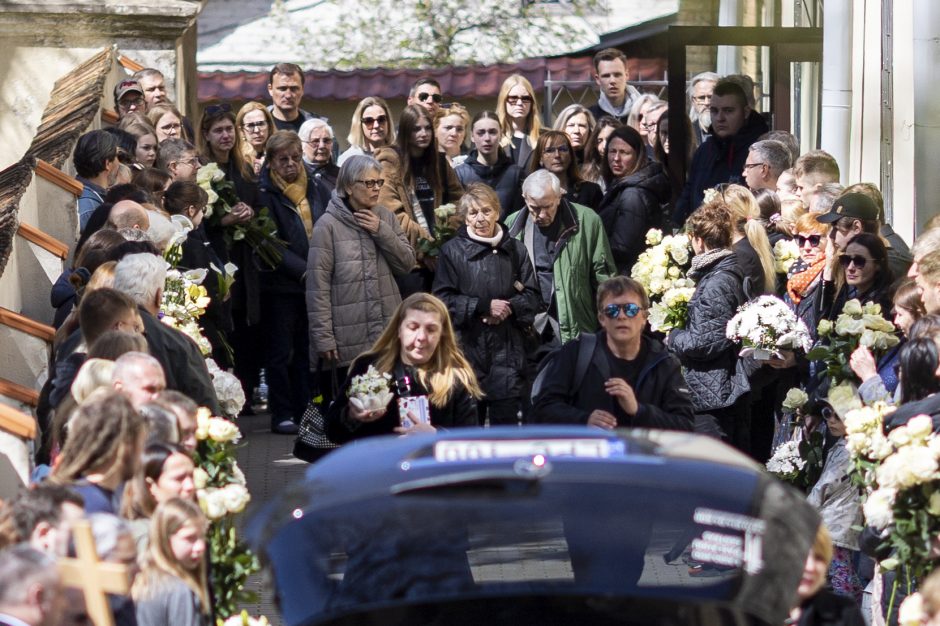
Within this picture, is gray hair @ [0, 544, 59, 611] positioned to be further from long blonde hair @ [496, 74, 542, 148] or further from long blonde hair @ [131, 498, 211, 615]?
long blonde hair @ [496, 74, 542, 148]

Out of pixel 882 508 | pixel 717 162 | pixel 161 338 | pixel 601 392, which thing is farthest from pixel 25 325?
pixel 717 162

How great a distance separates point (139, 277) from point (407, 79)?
22070 millimetres

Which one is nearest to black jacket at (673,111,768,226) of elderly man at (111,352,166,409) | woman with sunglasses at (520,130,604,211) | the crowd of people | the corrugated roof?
the crowd of people

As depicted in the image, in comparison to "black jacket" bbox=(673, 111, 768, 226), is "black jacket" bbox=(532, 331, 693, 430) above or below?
below

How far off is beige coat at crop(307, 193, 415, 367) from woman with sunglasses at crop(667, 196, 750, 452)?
2.34m

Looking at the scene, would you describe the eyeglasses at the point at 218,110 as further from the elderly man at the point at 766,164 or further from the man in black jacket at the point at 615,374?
the man in black jacket at the point at 615,374

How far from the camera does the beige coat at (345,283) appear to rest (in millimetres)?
11945

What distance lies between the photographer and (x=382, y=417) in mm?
8781

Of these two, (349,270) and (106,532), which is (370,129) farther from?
(106,532)

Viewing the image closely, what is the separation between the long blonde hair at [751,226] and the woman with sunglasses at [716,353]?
161mm

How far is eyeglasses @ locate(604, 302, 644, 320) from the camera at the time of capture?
8492 millimetres

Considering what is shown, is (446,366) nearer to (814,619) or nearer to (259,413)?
(814,619)

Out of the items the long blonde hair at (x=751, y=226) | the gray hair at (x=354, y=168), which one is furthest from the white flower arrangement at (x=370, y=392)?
the gray hair at (x=354, y=168)

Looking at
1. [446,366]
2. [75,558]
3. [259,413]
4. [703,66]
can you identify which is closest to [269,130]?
[259,413]
